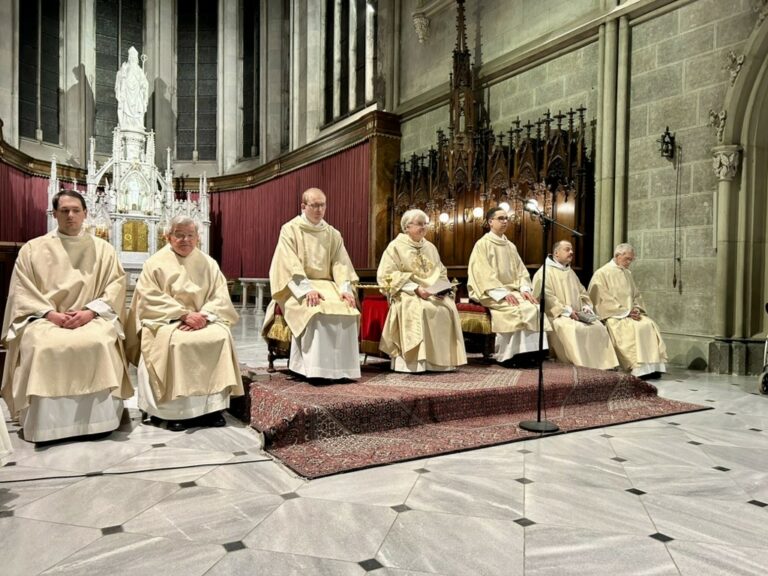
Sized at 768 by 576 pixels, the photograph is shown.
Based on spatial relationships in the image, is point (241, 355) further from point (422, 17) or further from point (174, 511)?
point (422, 17)

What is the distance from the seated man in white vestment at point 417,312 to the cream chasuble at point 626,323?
216 centimetres

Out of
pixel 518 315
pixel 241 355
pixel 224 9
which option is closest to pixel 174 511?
pixel 518 315

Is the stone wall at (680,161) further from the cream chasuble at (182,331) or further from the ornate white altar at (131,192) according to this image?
the ornate white altar at (131,192)

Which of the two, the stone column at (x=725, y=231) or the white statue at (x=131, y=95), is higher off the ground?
the white statue at (x=131, y=95)

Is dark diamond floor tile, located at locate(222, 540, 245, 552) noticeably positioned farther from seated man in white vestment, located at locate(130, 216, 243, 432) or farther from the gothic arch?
the gothic arch

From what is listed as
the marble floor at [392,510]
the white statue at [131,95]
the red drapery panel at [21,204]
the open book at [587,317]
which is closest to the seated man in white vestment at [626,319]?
the open book at [587,317]

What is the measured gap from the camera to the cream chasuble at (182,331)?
421 cm

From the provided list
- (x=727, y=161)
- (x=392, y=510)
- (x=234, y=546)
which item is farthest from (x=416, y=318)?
(x=727, y=161)

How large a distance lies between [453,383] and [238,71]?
15946 mm

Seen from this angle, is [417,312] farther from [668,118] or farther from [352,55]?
[352,55]

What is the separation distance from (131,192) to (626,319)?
1298cm

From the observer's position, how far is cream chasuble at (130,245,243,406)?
4.21 metres

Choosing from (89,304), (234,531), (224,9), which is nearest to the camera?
(234,531)

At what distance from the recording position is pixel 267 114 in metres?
17.1
